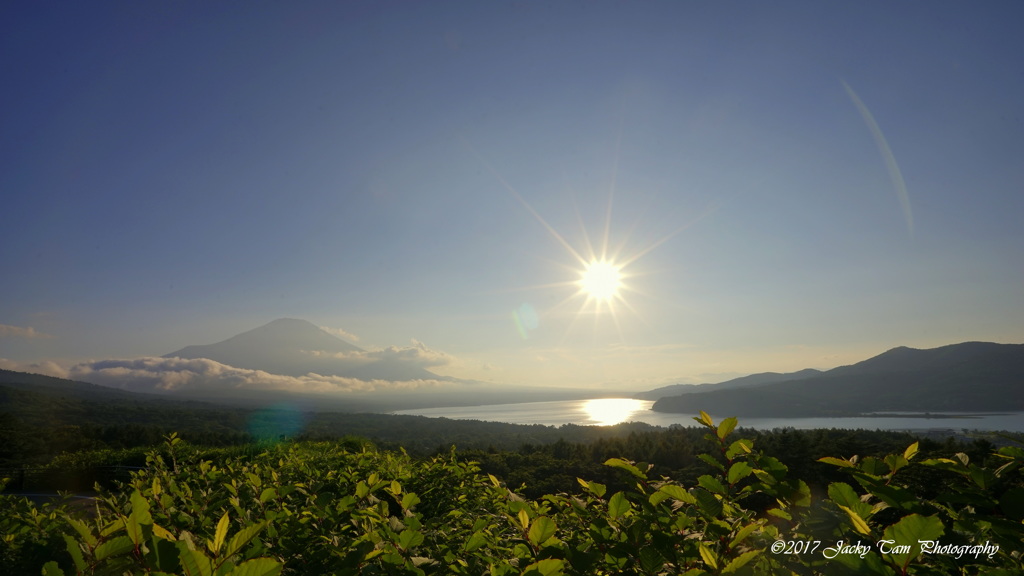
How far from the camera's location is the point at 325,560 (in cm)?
184

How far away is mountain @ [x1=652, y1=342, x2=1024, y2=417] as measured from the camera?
35156mm

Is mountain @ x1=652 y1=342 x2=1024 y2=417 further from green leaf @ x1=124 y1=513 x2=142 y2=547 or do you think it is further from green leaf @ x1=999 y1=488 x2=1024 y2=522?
green leaf @ x1=124 y1=513 x2=142 y2=547

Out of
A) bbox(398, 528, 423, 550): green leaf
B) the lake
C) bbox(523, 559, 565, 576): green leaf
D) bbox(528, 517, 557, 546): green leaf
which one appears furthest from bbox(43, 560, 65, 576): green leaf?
the lake

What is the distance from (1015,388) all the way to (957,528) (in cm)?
5634

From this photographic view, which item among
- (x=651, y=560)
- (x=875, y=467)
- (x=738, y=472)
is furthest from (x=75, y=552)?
(x=875, y=467)

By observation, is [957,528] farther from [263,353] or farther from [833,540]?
[263,353]

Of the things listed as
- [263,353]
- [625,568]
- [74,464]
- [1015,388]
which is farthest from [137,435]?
[263,353]

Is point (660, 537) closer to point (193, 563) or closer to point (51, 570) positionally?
point (193, 563)

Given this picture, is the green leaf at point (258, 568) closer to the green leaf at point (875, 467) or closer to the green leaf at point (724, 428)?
the green leaf at point (724, 428)

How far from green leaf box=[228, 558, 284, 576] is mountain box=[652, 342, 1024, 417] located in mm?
35546

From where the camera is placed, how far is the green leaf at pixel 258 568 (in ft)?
3.20

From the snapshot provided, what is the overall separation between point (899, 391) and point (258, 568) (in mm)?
58205

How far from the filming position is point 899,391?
143ft

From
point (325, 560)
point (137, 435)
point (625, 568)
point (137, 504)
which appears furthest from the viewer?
point (137, 435)
